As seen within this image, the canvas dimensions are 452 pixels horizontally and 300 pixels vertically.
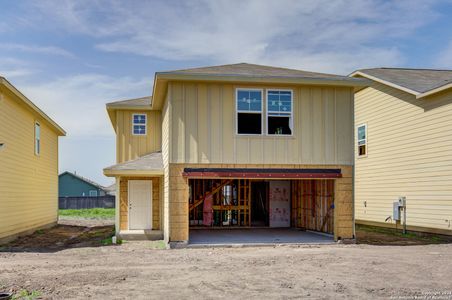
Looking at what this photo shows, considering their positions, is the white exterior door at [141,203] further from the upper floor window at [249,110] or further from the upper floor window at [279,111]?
the upper floor window at [279,111]

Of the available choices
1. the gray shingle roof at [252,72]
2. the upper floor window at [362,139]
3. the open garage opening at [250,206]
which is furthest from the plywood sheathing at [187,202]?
the upper floor window at [362,139]

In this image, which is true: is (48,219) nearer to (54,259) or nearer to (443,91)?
(54,259)

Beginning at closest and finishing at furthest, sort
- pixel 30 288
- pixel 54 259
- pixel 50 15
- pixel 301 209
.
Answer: pixel 30 288, pixel 54 259, pixel 50 15, pixel 301 209

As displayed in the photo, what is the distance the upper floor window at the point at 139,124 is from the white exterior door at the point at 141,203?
290 centimetres

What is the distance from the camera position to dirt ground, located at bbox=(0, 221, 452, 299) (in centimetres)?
855

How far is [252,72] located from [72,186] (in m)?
43.6

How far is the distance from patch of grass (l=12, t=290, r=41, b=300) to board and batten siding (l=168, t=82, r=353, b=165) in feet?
21.9

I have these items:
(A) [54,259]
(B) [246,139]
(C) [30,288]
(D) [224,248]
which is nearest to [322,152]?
(B) [246,139]

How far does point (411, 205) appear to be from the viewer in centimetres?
1866

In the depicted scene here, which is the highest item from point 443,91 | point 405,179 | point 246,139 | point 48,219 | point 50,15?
point 50,15

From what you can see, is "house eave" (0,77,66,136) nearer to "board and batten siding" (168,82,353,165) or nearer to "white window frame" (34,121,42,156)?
"white window frame" (34,121,42,156)

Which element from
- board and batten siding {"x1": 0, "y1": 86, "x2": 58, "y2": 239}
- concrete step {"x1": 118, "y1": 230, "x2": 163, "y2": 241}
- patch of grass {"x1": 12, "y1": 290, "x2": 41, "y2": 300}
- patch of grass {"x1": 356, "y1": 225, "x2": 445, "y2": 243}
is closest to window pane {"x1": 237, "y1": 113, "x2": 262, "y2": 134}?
concrete step {"x1": 118, "y1": 230, "x2": 163, "y2": 241}

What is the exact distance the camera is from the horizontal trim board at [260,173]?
1480 cm

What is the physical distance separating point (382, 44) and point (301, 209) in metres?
6.79
